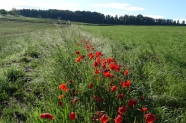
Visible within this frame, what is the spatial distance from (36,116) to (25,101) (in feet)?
5.54

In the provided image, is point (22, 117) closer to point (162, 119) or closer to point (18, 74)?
point (162, 119)

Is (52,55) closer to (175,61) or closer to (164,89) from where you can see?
(164,89)

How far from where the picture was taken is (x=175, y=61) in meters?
9.59

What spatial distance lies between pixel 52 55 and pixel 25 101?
159 centimetres

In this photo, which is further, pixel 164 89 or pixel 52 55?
pixel 52 55

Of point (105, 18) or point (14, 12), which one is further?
point (105, 18)

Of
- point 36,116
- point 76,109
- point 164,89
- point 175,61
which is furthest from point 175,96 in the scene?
point 175,61

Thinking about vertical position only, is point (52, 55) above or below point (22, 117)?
above

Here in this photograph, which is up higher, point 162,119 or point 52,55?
point 52,55

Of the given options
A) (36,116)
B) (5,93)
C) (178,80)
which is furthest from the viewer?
(178,80)

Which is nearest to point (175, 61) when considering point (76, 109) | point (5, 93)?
point (5, 93)

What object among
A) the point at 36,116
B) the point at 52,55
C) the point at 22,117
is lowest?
the point at 22,117

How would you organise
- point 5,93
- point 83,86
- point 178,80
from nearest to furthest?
point 83,86
point 5,93
point 178,80

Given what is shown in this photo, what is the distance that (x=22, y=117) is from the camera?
14.9 feet
